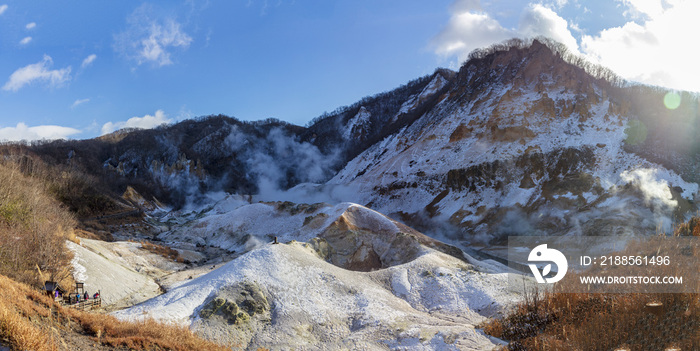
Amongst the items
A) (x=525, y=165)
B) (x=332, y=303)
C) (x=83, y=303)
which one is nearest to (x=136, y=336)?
(x=332, y=303)

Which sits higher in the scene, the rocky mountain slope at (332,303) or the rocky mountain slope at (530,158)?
the rocky mountain slope at (530,158)

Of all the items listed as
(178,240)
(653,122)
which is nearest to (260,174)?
(178,240)

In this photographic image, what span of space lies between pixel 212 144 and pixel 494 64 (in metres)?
85.4

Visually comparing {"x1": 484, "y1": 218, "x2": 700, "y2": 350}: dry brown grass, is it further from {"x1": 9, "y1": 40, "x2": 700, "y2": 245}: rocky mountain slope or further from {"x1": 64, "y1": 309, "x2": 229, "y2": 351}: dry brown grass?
{"x1": 9, "y1": 40, "x2": 700, "y2": 245}: rocky mountain slope

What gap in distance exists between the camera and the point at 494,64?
199 ft

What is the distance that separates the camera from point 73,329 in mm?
8305

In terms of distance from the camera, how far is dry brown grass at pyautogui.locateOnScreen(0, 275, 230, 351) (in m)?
6.39

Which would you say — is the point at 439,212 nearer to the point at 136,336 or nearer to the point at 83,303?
the point at 83,303

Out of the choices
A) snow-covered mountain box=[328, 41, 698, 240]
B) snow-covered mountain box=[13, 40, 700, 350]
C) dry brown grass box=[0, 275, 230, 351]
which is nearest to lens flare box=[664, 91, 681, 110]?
snow-covered mountain box=[13, 40, 700, 350]

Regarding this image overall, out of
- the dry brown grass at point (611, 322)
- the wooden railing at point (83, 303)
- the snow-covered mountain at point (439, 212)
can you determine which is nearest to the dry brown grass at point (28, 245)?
the wooden railing at point (83, 303)

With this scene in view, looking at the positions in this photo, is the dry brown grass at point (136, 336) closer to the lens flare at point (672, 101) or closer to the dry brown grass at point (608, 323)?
the dry brown grass at point (608, 323)

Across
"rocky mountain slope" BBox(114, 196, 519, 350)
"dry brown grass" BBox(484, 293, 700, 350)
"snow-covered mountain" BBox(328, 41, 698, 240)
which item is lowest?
"rocky mountain slope" BBox(114, 196, 519, 350)

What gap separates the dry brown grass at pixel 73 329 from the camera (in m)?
6.39

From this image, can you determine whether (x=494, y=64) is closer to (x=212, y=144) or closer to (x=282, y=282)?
(x=282, y=282)
